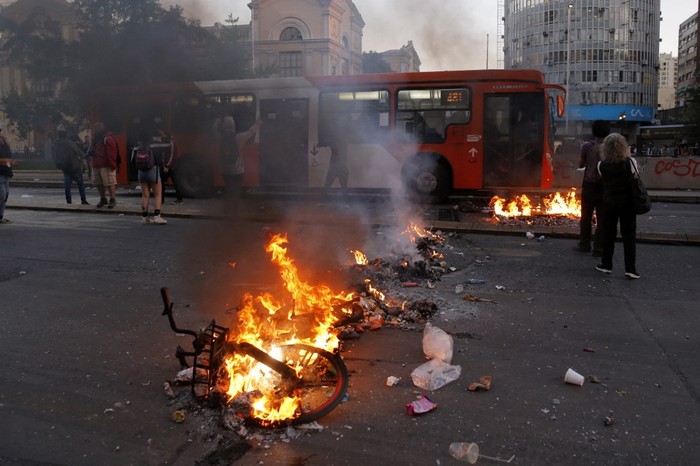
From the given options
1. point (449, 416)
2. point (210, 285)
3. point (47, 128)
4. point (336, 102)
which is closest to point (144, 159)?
point (210, 285)

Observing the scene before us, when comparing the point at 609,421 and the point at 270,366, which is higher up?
the point at 270,366

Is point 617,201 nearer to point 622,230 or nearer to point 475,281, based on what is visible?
point 622,230

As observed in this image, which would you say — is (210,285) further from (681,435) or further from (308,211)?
(308,211)

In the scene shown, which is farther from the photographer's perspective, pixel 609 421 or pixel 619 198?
pixel 619 198

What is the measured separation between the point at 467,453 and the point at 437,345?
114 centimetres

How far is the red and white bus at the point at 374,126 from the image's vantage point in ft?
39.3

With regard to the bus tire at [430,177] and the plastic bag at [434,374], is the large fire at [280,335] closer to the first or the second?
the plastic bag at [434,374]

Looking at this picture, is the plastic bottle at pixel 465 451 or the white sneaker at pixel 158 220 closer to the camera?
the plastic bottle at pixel 465 451

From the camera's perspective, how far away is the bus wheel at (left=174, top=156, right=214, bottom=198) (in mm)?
14039

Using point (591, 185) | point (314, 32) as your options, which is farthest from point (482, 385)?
point (314, 32)

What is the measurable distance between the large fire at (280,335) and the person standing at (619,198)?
318cm

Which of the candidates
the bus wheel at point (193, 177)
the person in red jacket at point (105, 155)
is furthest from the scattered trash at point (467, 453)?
the bus wheel at point (193, 177)

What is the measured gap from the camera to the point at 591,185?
6957 mm

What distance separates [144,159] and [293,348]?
6.81m
